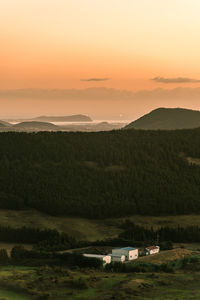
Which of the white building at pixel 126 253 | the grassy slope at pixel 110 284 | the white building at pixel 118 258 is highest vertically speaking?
the white building at pixel 126 253

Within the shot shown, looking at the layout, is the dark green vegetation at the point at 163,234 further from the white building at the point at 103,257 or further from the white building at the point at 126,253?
the white building at the point at 103,257

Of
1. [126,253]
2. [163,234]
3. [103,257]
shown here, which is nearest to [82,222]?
[163,234]

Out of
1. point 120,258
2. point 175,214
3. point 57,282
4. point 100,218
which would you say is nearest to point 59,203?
point 100,218

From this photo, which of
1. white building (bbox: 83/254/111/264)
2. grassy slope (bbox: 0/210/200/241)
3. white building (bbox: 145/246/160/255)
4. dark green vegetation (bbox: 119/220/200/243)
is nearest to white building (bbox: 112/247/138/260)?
white building (bbox: 83/254/111/264)

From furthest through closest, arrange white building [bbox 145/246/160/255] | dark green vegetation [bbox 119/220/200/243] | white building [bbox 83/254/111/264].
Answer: dark green vegetation [bbox 119/220/200/243] → white building [bbox 145/246/160/255] → white building [bbox 83/254/111/264]

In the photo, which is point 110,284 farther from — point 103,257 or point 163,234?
point 163,234

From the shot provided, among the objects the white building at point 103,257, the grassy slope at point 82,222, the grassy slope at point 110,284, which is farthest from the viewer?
the grassy slope at point 82,222

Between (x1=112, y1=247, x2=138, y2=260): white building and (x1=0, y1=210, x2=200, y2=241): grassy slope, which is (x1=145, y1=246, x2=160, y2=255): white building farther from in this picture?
(x1=0, y1=210, x2=200, y2=241): grassy slope

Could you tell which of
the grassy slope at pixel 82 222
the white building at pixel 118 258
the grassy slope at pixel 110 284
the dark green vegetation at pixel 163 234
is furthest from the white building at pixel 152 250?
the grassy slope at pixel 82 222
